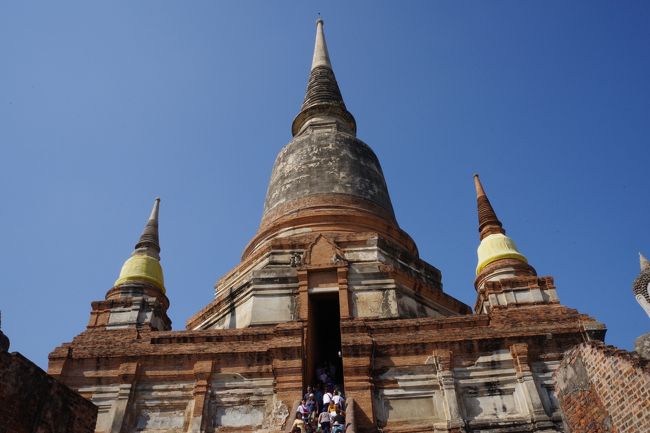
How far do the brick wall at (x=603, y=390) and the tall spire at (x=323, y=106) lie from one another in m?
13.2

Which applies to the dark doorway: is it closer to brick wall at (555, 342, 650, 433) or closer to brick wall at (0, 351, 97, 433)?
brick wall at (555, 342, 650, 433)

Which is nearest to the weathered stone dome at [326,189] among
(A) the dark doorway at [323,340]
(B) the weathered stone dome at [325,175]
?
(B) the weathered stone dome at [325,175]

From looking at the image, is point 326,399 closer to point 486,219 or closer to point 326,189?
point 326,189

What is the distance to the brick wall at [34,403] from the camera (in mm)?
7805

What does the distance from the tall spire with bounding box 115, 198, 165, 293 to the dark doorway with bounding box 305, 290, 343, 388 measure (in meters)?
4.89

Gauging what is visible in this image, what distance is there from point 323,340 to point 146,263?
5.73 meters

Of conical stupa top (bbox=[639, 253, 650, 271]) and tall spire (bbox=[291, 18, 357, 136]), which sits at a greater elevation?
tall spire (bbox=[291, 18, 357, 136])

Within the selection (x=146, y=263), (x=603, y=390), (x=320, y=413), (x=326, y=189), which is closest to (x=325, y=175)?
(x=326, y=189)

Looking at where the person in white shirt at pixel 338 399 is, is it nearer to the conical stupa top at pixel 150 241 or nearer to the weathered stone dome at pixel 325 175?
the weathered stone dome at pixel 325 175

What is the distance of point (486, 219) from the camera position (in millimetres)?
18359

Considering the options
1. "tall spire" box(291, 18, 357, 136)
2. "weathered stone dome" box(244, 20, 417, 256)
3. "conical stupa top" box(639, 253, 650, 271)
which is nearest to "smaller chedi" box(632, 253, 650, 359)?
"conical stupa top" box(639, 253, 650, 271)

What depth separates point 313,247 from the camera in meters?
15.3

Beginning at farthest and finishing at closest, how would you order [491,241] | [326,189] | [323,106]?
[323,106] → [326,189] → [491,241]

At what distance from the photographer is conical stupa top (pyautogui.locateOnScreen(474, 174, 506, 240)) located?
18.0m
